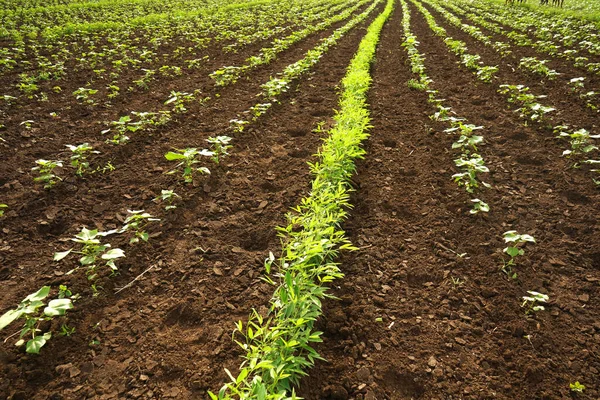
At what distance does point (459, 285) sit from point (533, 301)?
501mm

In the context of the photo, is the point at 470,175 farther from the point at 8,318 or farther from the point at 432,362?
the point at 8,318

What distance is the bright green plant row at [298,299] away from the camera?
171 cm

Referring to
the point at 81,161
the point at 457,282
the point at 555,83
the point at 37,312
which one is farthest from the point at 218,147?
the point at 555,83

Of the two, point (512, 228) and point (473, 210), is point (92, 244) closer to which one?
point (473, 210)

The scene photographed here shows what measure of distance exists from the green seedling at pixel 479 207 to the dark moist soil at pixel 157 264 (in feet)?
5.69

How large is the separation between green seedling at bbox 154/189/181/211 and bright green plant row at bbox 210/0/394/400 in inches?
48.8

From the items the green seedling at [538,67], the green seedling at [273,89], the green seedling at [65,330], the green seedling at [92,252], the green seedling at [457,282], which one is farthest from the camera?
the green seedling at [538,67]

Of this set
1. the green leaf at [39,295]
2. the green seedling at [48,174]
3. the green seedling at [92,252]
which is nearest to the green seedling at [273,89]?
the green seedling at [48,174]

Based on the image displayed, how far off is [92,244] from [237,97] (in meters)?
4.33

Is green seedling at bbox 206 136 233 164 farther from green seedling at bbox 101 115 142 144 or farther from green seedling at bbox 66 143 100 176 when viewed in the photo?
green seedling at bbox 66 143 100 176

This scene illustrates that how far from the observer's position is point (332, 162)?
11.6 feet

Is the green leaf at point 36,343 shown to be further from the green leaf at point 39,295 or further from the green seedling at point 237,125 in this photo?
the green seedling at point 237,125

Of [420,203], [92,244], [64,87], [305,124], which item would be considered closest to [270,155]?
[305,124]

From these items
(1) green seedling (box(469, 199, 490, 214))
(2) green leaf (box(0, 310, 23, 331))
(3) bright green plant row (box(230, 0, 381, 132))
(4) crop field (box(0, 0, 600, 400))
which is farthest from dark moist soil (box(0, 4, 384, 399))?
(1) green seedling (box(469, 199, 490, 214))
